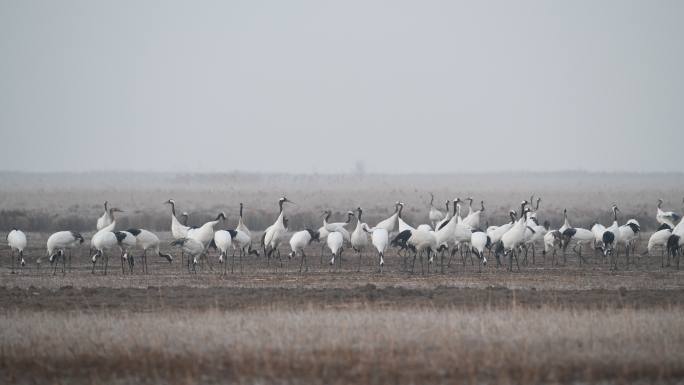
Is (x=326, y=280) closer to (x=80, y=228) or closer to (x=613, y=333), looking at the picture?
(x=613, y=333)

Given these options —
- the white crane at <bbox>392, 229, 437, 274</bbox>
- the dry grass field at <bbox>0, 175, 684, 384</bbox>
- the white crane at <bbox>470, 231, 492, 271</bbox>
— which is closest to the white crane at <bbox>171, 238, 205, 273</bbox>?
the dry grass field at <bbox>0, 175, 684, 384</bbox>

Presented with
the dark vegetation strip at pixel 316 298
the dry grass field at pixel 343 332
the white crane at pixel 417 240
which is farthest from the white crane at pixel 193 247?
the dark vegetation strip at pixel 316 298

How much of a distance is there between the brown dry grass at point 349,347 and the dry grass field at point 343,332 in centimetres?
2

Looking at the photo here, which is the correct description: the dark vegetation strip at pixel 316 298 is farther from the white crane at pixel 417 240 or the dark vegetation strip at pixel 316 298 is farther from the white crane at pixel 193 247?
the white crane at pixel 417 240

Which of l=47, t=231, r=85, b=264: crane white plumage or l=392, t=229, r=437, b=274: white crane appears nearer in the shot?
Result: l=47, t=231, r=85, b=264: crane white plumage

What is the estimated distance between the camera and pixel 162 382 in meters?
11.9

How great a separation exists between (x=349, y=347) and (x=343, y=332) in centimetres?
87

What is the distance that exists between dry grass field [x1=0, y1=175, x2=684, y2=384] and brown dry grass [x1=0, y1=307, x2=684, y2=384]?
24mm

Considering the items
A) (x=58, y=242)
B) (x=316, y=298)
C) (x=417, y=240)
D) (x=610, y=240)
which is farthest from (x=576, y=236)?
(x=58, y=242)

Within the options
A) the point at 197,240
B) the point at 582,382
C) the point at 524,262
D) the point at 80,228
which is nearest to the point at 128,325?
the point at 582,382

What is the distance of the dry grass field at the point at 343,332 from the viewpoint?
12148 mm

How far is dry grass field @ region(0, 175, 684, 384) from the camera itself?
39.9 ft

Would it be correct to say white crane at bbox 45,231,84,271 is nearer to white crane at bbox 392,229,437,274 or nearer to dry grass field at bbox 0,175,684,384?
dry grass field at bbox 0,175,684,384

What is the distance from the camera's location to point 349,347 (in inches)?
522
